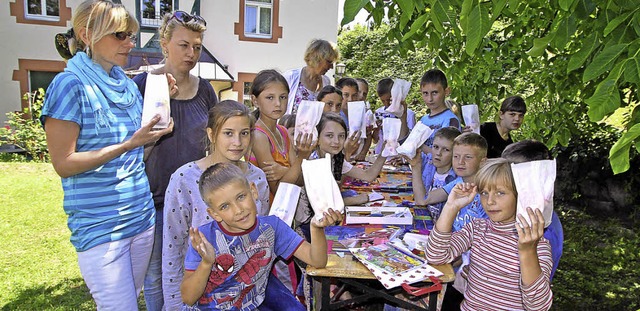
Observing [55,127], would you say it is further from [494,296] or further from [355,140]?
[355,140]

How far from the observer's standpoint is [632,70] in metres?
1.46

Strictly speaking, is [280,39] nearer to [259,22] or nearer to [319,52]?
[259,22]

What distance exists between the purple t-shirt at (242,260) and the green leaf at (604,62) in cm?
130

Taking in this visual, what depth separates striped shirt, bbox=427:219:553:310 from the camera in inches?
75.8

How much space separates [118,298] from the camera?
182cm

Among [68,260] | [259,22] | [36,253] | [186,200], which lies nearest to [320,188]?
[186,200]

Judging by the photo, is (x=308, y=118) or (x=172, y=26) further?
(x=308, y=118)

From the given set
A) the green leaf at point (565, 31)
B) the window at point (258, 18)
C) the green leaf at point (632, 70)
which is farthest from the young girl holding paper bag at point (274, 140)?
the window at point (258, 18)

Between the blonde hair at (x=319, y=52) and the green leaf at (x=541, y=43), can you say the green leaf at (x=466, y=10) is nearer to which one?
the green leaf at (x=541, y=43)

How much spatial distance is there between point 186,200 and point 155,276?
625 millimetres

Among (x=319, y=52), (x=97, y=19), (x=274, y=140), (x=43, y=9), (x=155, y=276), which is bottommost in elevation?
(x=155, y=276)

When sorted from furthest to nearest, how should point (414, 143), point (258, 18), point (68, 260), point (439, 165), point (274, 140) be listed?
point (258, 18) → point (68, 260) → point (439, 165) → point (414, 143) → point (274, 140)

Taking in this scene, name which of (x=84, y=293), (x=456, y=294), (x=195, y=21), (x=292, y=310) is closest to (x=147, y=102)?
(x=195, y=21)

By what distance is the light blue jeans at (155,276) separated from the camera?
7.72 ft
